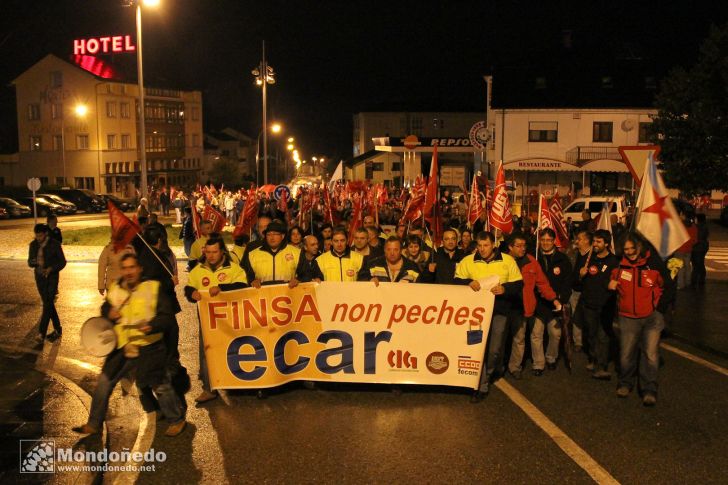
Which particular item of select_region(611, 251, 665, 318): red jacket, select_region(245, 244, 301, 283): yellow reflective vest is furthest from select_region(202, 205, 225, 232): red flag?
select_region(611, 251, 665, 318): red jacket

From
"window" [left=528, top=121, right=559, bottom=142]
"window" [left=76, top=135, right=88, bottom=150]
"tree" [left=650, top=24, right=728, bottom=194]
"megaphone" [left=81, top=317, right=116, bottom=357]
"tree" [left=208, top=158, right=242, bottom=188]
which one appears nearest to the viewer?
"megaphone" [left=81, top=317, right=116, bottom=357]

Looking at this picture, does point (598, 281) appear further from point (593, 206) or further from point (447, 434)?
point (593, 206)

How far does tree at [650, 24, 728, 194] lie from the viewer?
27.4 metres

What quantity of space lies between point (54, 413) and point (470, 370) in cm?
411

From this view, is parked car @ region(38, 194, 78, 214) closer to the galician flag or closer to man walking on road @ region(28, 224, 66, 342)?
man walking on road @ region(28, 224, 66, 342)

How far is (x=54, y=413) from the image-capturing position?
278 inches

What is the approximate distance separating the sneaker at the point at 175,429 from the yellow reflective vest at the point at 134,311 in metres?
0.79

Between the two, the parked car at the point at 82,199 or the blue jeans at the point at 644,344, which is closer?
the blue jeans at the point at 644,344

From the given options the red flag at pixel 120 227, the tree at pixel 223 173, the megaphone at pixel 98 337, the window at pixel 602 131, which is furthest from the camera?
the tree at pixel 223 173

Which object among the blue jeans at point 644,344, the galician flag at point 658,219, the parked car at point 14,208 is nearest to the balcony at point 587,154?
the parked car at point 14,208

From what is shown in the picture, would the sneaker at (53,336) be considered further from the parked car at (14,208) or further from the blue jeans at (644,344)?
the parked car at (14,208)

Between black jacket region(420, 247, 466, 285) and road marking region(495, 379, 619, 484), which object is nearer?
road marking region(495, 379, 619, 484)

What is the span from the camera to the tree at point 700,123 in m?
27.4

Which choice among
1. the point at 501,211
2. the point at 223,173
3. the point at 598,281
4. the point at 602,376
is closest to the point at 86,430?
the point at 602,376
